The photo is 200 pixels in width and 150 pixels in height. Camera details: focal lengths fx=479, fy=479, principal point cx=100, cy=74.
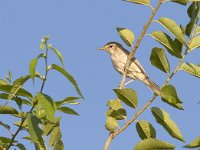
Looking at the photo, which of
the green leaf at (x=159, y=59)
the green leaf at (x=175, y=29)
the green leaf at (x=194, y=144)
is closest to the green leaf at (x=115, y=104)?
the green leaf at (x=159, y=59)

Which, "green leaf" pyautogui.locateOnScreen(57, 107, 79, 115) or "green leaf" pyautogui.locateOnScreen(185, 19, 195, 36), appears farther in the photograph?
"green leaf" pyautogui.locateOnScreen(185, 19, 195, 36)

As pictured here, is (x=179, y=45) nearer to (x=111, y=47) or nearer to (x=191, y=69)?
(x=191, y=69)

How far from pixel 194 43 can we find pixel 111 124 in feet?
3.42

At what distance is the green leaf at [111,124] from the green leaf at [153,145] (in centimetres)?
33

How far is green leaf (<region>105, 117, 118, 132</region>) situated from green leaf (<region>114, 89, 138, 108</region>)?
0.18 m

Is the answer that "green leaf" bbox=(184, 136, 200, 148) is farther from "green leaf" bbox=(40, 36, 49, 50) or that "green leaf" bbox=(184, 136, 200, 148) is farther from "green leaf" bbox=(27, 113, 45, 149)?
"green leaf" bbox=(40, 36, 49, 50)

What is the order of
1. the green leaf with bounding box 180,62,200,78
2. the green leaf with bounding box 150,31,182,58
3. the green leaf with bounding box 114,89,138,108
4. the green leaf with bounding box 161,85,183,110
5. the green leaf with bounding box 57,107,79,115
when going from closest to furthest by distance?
1. the green leaf with bounding box 57,107,79,115
2. the green leaf with bounding box 161,85,183,110
3. the green leaf with bounding box 114,89,138,108
4. the green leaf with bounding box 180,62,200,78
5. the green leaf with bounding box 150,31,182,58

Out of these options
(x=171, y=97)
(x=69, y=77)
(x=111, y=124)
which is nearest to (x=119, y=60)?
(x=111, y=124)

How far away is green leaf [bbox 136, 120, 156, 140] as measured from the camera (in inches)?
148

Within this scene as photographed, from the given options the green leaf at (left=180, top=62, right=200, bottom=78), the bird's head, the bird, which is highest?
the bird's head

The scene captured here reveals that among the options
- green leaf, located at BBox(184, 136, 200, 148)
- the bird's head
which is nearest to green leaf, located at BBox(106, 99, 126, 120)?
green leaf, located at BBox(184, 136, 200, 148)

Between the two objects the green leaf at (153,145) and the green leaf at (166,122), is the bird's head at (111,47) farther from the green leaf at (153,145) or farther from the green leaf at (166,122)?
the green leaf at (153,145)

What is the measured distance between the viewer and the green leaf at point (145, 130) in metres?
3.76

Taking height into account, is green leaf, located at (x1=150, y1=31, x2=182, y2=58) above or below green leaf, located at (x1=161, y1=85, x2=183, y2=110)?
Answer: above
